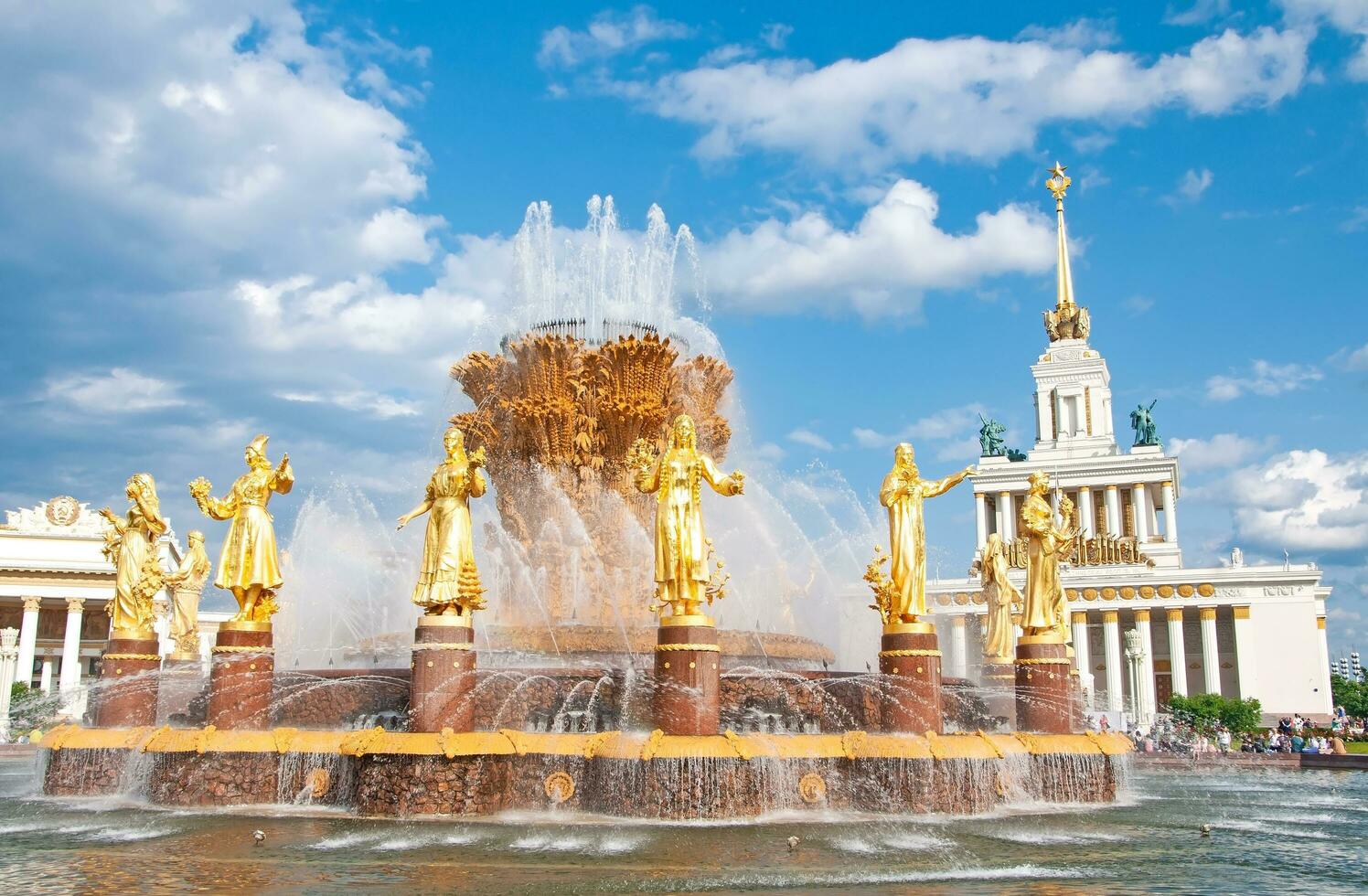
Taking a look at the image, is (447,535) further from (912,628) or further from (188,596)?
(188,596)

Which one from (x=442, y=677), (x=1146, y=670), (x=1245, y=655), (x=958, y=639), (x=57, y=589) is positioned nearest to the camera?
(x=442, y=677)

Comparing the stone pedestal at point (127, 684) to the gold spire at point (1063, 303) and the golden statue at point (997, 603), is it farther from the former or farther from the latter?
the gold spire at point (1063, 303)

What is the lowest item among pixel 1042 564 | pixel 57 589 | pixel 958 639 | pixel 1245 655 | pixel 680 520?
pixel 1245 655

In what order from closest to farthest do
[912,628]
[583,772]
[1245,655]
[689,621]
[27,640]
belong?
1. [583,772]
2. [689,621]
3. [912,628]
4. [27,640]
5. [1245,655]

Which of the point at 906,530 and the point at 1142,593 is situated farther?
the point at 1142,593

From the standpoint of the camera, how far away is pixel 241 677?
550 inches

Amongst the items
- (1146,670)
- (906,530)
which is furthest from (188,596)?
(1146,670)

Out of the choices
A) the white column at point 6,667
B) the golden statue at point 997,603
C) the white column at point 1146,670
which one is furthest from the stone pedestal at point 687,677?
the white column at point 6,667

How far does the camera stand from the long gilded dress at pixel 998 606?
798 inches

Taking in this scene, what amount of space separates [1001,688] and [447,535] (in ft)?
33.1

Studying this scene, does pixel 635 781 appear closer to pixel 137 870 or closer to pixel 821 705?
pixel 821 705

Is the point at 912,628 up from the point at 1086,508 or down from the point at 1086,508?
down

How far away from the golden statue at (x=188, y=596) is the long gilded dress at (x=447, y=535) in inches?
317

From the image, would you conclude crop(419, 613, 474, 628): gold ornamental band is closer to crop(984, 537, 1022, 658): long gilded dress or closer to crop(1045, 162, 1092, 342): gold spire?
crop(984, 537, 1022, 658): long gilded dress
